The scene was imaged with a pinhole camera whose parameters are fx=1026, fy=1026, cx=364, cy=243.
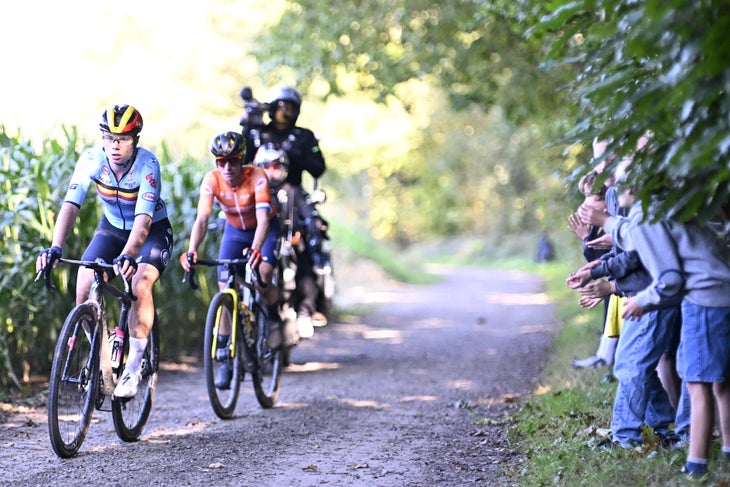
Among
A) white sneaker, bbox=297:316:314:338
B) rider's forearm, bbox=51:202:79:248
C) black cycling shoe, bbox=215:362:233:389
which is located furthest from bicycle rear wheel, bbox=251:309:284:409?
rider's forearm, bbox=51:202:79:248

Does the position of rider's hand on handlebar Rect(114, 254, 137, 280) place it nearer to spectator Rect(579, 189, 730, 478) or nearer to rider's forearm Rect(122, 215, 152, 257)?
rider's forearm Rect(122, 215, 152, 257)

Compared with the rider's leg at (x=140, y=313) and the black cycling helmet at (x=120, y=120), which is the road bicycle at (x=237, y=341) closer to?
the rider's leg at (x=140, y=313)

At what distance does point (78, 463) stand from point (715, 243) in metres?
3.95

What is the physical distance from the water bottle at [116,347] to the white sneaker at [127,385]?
0.09m

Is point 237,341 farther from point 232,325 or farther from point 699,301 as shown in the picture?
point 699,301

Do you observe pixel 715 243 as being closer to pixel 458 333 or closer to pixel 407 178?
pixel 458 333

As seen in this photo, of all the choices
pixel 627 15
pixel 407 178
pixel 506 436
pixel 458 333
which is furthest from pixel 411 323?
pixel 407 178

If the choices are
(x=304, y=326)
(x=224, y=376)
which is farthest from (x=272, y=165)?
(x=224, y=376)

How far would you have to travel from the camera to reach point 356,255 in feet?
93.7

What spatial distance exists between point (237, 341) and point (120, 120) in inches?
84.1

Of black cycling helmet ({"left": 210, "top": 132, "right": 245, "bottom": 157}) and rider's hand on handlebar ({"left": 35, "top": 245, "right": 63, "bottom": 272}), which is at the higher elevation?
black cycling helmet ({"left": 210, "top": 132, "right": 245, "bottom": 157})

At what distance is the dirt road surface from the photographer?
6004 mm

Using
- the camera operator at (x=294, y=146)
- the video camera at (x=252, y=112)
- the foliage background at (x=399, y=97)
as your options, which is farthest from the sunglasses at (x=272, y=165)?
the foliage background at (x=399, y=97)

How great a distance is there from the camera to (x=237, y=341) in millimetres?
8086
